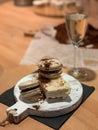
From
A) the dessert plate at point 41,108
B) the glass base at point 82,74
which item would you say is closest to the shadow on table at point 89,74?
the glass base at point 82,74

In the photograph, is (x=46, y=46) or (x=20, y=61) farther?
(x=46, y=46)

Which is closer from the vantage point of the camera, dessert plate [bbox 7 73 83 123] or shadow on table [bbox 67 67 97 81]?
dessert plate [bbox 7 73 83 123]

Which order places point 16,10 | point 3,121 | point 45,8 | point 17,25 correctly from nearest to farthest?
point 3,121 → point 17,25 → point 45,8 → point 16,10

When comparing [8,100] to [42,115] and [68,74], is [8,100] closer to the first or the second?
[42,115]

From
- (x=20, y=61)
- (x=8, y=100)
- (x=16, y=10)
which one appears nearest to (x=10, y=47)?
(x=20, y=61)

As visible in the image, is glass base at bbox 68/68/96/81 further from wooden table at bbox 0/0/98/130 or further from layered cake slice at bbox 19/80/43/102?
layered cake slice at bbox 19/80/43/102

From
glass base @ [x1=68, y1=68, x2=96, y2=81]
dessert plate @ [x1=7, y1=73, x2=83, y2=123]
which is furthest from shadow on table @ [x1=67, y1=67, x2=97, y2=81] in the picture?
dessert plate @ [x1=7, y1=73, x2=83, y2=123]

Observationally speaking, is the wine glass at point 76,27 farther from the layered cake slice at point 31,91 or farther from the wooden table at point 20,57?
the layered cake slice at point 31,91
